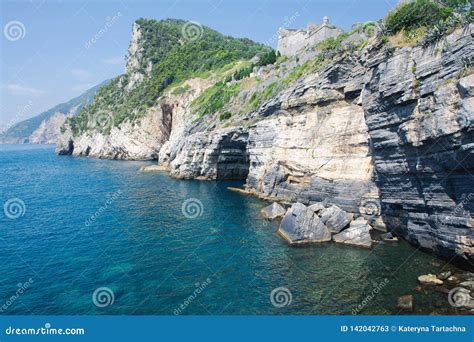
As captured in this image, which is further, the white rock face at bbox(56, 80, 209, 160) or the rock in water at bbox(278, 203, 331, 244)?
the white rock face at bbox(56, 80, 209, 160)

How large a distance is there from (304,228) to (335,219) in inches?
148

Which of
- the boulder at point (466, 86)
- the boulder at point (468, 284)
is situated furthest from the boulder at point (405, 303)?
the boulder at point (466, 86)

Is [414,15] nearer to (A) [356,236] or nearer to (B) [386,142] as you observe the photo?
(B) [386,142]

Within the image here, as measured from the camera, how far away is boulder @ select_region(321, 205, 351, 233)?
31781 mm

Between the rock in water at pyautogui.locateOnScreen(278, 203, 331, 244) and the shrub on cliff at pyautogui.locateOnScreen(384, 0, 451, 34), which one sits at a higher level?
the shrub on cliff at pyautogui.locateOnScreen(384, 0, 451, 34)

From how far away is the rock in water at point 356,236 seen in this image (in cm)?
2906

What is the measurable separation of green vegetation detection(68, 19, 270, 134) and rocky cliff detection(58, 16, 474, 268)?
133ft

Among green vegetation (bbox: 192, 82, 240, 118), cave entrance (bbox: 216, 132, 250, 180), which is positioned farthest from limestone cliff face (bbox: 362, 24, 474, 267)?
green vegetation (bbox: 192, 82, 240, 118)

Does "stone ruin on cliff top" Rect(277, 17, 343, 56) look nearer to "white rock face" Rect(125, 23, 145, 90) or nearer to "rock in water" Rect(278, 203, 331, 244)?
"rock in water" Rect(278, 203, 331, 244)

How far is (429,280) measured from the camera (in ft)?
71.3

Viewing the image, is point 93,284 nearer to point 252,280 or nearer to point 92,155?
point 252,280

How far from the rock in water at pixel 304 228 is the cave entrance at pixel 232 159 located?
91.9 ft

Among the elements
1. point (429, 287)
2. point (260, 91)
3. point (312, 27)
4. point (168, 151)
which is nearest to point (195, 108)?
point (168, 151)

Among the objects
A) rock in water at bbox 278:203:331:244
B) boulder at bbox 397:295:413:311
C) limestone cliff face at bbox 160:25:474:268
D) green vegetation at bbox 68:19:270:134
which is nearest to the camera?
boulder at bbox 397:295:413:311
